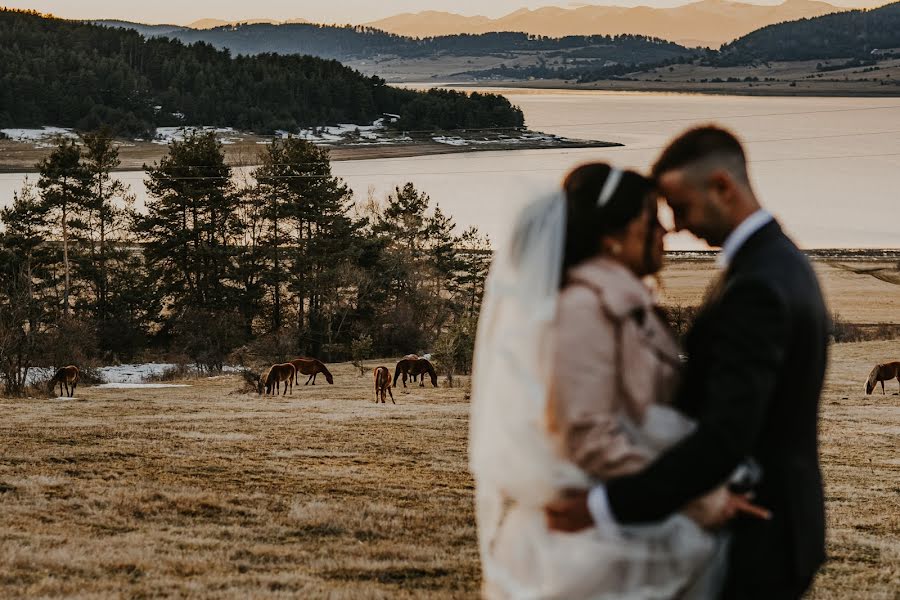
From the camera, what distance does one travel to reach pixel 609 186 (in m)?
3.10

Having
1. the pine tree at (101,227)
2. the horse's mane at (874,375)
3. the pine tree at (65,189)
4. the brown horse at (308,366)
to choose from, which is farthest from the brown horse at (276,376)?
the pine tree at (65,189)

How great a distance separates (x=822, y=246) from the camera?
7562 cm

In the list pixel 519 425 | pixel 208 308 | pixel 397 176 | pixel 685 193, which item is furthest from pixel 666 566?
pixel 397 176

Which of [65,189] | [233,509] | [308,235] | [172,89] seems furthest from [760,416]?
[172,89]

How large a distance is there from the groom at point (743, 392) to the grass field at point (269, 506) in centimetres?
470

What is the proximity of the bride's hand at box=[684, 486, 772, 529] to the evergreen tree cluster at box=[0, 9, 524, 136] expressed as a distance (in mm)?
136752

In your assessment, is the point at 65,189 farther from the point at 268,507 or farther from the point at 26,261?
the point at 268,507

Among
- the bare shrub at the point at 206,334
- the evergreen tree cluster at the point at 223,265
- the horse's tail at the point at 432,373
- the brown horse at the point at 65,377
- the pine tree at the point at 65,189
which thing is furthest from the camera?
the pine tree at the point at 65,189

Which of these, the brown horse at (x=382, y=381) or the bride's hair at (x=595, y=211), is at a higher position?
the bride's hair at (x=595, y=211)

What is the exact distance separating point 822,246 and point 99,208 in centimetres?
4883

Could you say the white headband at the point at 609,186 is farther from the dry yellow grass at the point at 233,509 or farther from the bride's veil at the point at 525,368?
the dry yellow grass at the point at 233,509

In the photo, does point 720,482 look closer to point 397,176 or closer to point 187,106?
point 397,176

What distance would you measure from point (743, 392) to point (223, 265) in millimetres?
54496

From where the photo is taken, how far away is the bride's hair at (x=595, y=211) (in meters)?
3.10
